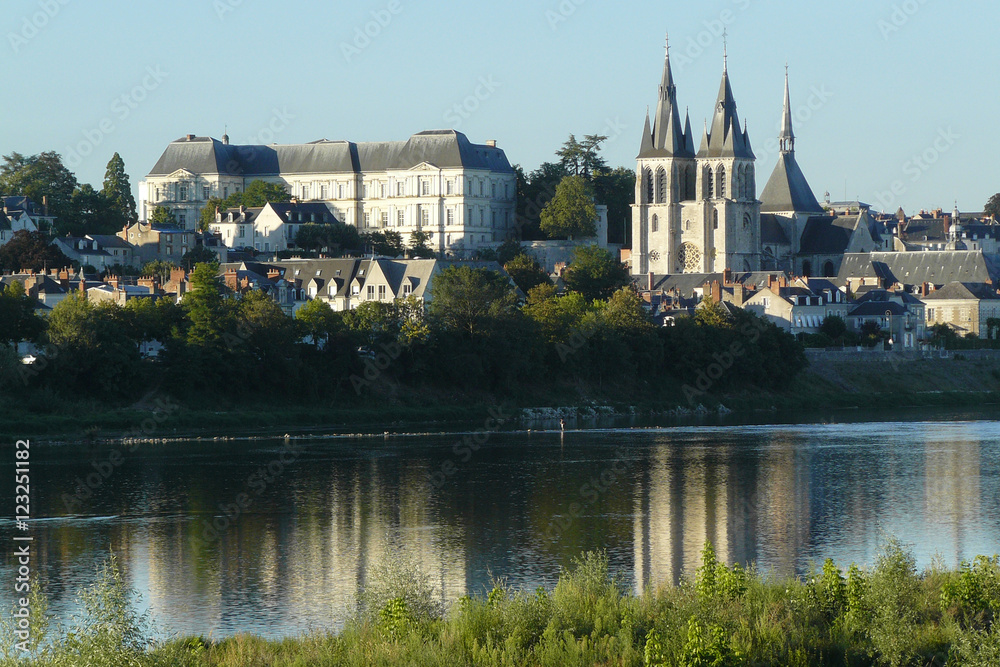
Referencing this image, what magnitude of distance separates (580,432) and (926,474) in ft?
48.7

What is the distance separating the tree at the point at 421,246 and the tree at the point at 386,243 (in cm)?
81

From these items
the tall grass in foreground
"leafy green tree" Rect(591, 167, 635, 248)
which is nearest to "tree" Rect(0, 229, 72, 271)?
"leafy green tree" Rect(591, 167, 635, 248)

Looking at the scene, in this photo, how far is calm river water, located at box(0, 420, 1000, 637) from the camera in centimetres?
2381

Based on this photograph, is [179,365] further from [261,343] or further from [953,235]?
[953,235]

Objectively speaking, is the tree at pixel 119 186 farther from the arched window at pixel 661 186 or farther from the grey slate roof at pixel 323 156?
the arched window at pixel 661 186

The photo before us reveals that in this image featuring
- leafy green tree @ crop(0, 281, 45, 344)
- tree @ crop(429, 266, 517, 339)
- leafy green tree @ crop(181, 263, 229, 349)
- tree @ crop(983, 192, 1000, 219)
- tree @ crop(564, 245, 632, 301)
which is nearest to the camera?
leafy green tree @ crop(0, 281, 45, 344)

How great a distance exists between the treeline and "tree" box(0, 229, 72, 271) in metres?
14.0

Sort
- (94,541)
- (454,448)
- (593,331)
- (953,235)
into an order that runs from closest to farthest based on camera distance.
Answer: (94,541) < (454,448) < (593,331) < (953,235)

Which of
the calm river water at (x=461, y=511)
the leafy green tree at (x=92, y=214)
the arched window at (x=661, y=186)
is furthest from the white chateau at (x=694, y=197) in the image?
the calm river water at (x=461, y=511)

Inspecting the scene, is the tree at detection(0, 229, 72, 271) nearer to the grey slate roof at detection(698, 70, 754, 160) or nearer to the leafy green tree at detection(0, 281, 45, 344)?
the leafy green tree at detection(0, 281, 45, 344)

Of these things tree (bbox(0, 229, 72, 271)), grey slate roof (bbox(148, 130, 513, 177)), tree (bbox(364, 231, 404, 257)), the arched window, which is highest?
grey slate roof (bbox(148, 130, 513, 177))

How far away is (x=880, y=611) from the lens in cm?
1734

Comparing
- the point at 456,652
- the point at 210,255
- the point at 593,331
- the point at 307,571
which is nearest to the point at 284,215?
the point at 210,255

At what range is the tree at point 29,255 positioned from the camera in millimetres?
69000
